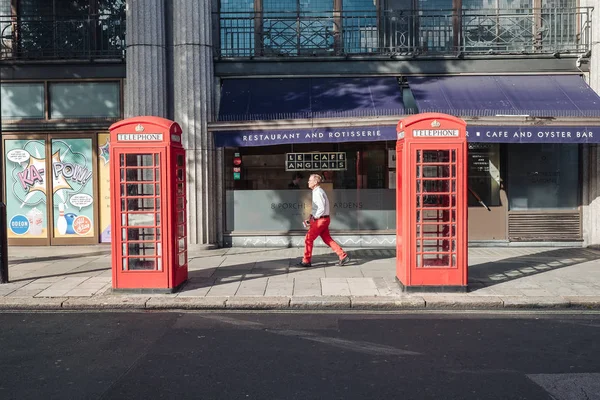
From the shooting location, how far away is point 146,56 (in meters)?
12.6

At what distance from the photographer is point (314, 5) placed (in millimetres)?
13406

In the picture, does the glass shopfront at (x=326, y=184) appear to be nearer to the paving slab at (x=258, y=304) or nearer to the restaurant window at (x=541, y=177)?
the restaurant window at (x=541, y=177)

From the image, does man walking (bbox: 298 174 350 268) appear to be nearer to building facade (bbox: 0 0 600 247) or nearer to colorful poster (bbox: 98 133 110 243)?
building facade (bbox: 0 0 600 247)

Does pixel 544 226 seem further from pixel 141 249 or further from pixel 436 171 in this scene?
pixel 141 249

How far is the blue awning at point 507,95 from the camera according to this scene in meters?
11.9

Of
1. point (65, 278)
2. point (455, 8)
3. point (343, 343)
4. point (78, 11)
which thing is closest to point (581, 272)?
point (343, 343)

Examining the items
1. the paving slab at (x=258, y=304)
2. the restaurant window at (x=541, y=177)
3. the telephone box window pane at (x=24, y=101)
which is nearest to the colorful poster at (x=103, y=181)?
the telephone box window pane at (x=24, y=101)

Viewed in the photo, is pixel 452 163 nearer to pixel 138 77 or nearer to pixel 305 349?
pixel 305 349

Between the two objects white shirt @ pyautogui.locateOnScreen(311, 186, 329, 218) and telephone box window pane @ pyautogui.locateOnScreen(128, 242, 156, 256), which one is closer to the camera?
telephone box window pane @ pyautogui.locateOnScreen(128, 242, 156, 256)

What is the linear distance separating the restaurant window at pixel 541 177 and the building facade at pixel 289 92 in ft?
0.08

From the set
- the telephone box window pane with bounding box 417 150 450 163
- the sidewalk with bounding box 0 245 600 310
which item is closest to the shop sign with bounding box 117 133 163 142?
the sidewalk with bounding box 0 245 600 310

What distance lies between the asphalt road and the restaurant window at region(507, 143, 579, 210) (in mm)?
6019

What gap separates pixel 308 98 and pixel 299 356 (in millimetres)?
7721

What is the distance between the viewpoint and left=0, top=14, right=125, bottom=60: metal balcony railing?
13.2 m
